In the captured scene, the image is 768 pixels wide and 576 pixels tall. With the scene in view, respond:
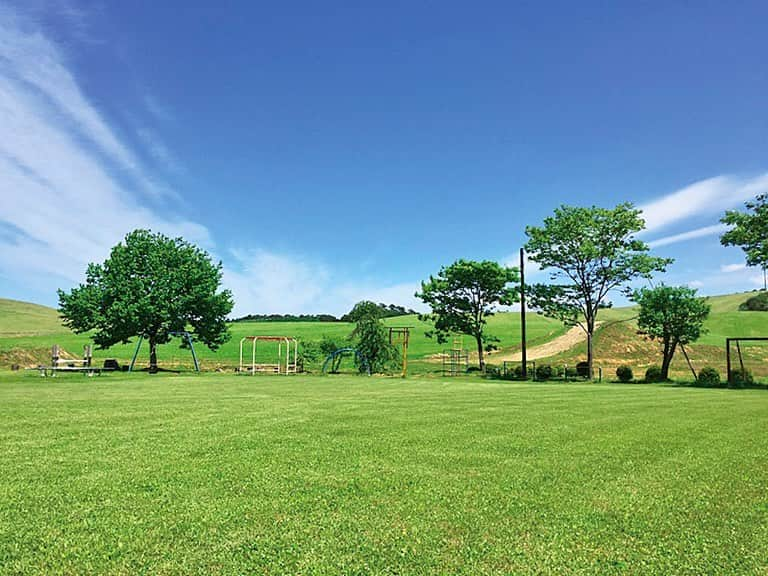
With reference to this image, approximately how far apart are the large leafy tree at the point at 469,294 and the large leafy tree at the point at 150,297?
49.0 feet

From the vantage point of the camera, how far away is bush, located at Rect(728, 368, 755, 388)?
87.8ft

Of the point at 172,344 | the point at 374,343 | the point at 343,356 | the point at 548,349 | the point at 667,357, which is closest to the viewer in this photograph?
the point at 667,357

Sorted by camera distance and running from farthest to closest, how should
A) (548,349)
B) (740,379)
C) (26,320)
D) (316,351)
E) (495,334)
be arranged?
(26,320), (495,334), (548,349), (316,351), (740,379)

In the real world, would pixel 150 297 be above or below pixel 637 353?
above

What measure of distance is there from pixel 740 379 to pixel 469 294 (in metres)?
18.0

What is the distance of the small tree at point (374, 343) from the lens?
36.9 m

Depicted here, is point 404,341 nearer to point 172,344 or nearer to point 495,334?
point 495,334

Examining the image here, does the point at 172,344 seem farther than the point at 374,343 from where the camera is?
Yes

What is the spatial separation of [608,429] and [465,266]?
103 feet

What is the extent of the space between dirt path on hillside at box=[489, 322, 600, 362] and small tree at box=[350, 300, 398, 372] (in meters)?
16.6

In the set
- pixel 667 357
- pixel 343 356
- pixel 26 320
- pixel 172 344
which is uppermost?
pixel 26 320

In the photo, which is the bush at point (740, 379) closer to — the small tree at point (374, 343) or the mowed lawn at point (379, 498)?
Result: the small tree at point (374, 343)

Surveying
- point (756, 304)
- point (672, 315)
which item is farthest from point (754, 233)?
point (756, 304)

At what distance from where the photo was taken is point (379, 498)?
4746mm
